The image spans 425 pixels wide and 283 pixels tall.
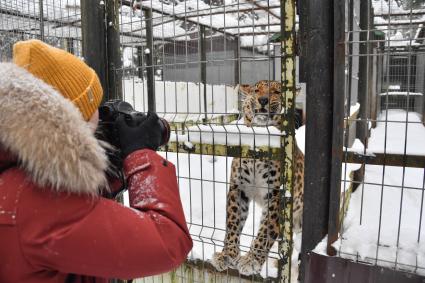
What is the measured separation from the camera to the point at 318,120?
1887 mm

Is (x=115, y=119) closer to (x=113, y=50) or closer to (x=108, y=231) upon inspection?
(x=108, y=231)

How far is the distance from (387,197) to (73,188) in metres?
2.64

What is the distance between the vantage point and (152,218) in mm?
1188

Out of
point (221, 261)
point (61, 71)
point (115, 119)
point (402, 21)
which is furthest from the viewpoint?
point (402, 21)

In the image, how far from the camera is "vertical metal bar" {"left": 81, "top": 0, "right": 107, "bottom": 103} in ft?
8.67

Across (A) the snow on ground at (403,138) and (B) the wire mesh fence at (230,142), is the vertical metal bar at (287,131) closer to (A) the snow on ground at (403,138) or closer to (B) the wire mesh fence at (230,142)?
(B) the wire mesh fence at (230,142)

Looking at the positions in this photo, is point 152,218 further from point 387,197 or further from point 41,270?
point 387,197

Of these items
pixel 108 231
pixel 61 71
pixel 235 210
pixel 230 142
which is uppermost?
pixel 61 71

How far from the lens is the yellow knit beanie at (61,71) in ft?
3.79

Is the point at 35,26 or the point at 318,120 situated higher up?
the point at 35,26

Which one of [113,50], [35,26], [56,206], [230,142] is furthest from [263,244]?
[35,26]

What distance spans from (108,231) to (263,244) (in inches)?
79.1

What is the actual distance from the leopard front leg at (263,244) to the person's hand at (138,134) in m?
1.21

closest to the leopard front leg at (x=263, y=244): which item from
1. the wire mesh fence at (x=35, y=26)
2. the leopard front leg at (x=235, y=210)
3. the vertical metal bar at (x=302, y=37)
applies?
the leopard front leg at (x=235, y=210)
